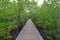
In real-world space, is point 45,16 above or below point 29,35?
below

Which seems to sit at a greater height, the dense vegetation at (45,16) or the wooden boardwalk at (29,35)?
the wooden boardwalk at (29,35)

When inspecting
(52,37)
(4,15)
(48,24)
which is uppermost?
(4,15)

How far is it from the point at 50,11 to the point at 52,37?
6.91 ft

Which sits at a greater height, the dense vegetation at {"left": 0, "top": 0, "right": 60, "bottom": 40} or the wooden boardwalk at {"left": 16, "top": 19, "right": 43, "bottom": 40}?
the wooden boardwalk at {"left": 16, "top": 19, "right": 43, "bottom": 40}

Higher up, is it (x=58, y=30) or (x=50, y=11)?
(x=50, y=11)

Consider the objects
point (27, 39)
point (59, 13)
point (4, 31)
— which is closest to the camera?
point (27, 39)

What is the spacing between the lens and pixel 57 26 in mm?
17516

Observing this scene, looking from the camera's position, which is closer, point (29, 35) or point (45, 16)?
point (29, 35)

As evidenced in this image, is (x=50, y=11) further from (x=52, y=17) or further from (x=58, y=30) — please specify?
(x=58, y=30)

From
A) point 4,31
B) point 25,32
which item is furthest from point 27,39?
point 4,31

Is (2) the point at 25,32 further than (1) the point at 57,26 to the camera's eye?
No

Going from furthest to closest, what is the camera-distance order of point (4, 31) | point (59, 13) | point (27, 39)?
point (59, 13) → point (4, 31) → point (27, 39)

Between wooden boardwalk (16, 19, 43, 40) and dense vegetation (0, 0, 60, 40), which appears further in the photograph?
dense vegetation (0, 0, 60, 40)

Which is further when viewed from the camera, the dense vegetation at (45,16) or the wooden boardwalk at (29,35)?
the dense vegetation at (45,16)
